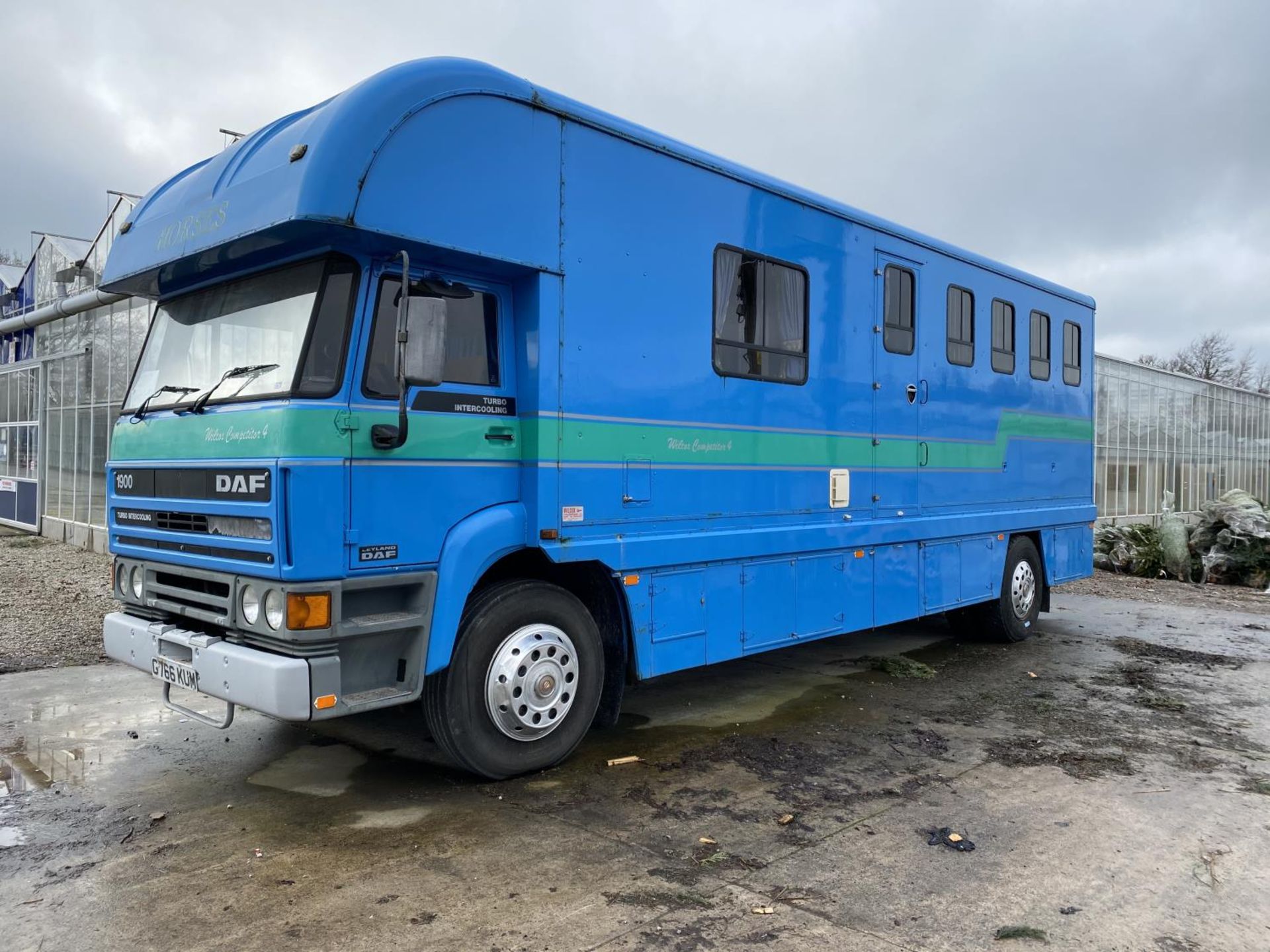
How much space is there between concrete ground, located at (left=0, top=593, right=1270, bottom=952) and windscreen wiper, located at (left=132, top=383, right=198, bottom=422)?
1.99 metres

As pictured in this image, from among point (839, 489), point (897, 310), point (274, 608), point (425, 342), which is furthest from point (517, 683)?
point (897, 310)

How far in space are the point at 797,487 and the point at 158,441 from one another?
4.05 metres

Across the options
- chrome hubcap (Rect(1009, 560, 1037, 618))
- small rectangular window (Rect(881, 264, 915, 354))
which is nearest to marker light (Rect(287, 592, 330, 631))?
small rectangular window (Rect(881, 264, 915, 354))

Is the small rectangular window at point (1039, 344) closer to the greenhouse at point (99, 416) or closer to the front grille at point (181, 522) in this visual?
the greenhouse at point (99, 416)

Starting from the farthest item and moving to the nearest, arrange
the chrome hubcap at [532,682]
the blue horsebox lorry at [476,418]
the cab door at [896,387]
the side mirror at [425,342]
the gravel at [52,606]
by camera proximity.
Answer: the gravel at [52,606] → the cab door at [896,387] → the chrome hubcap at [532,682] → the side mirror at [425,342] → the blue horsebox lorry at [476,418]

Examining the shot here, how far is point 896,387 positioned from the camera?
7641 mm

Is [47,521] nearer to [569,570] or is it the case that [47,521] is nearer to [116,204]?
[116,204]

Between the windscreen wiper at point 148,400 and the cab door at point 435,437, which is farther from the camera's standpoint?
the windscreen wiper at point 148,400

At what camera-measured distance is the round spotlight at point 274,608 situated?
4227 mm

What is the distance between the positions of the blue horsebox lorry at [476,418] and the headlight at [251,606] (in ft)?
0.20

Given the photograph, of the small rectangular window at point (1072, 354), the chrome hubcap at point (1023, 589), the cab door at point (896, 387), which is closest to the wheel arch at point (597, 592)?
the cab door at point (896, 387)

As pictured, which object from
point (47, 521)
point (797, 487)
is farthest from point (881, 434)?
point (47, 521)

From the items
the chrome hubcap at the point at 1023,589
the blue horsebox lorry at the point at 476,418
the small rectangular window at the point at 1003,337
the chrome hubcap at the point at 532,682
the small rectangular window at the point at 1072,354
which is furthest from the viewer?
the small rectangular window at the point at 1072,354

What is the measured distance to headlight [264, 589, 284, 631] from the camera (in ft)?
13.9
